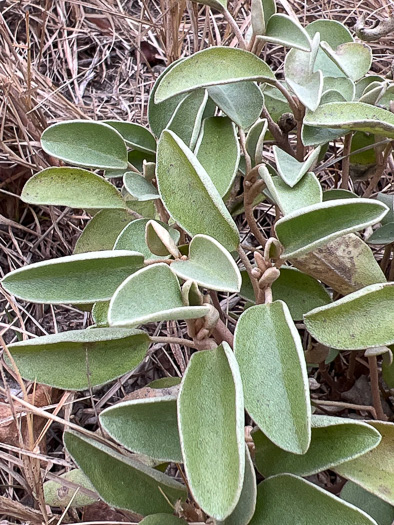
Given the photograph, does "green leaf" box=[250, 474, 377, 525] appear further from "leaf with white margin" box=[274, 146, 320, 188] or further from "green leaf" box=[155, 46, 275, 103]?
"green leaf" box=[155, 46, 275, 103]

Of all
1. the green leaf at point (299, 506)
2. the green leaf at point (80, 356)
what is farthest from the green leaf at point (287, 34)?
the green leaf at point (299, 506)

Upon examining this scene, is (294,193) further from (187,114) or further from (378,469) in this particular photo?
(378,469)

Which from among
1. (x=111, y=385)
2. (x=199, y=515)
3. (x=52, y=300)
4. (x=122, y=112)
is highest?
(x=52, y=300)

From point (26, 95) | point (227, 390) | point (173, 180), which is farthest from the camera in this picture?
point (26, 95)

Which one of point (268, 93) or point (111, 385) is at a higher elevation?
point (268, 93)

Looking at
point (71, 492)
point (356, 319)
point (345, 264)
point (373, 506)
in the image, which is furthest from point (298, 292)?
point (71, 492)

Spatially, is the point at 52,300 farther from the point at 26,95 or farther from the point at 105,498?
the point at 26,95

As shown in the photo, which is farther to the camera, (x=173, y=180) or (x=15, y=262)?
(x=15, y=262)

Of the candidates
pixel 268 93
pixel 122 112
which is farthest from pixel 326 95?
pixel 122 112
